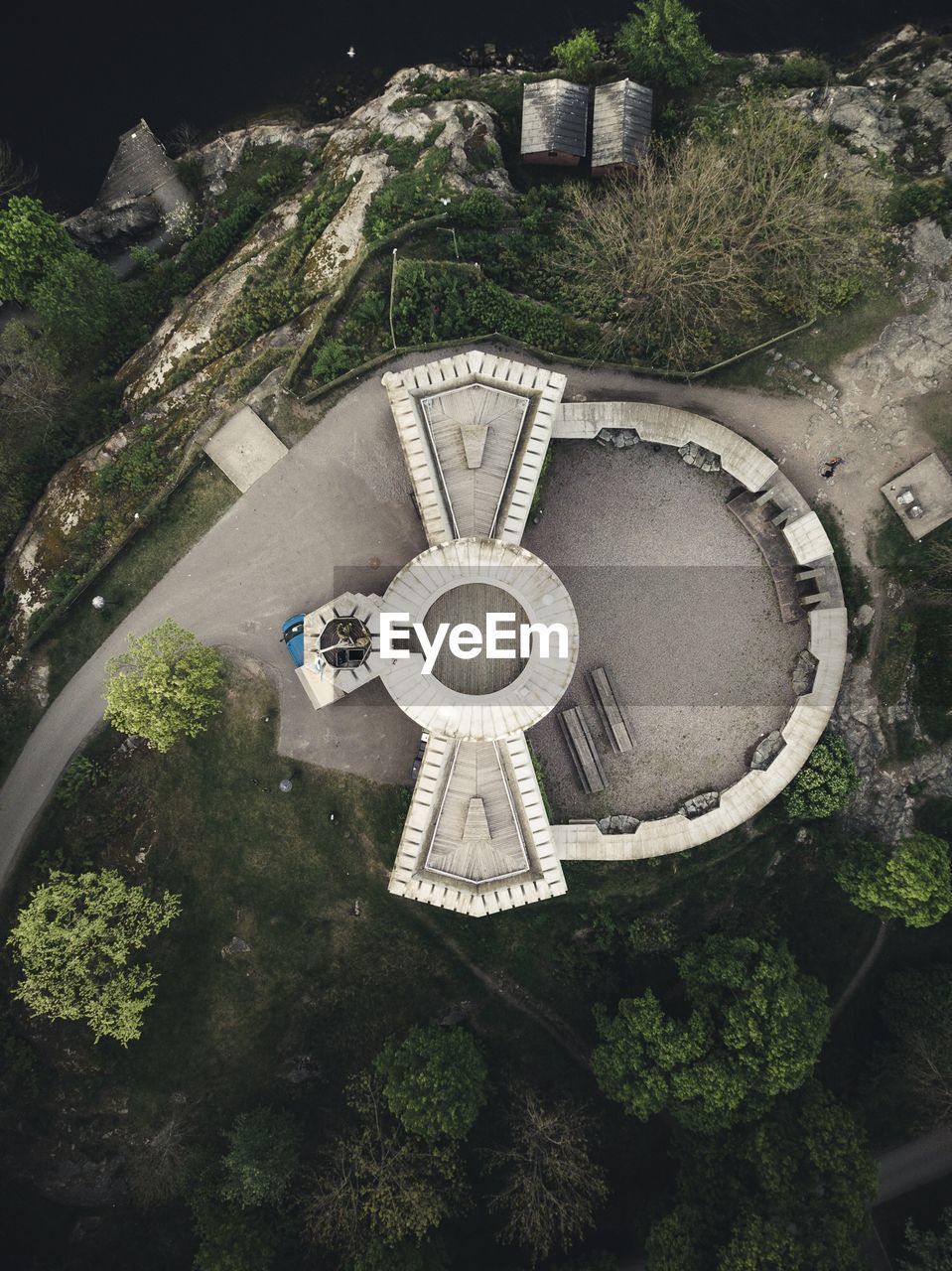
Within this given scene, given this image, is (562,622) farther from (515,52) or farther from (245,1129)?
(515,52)

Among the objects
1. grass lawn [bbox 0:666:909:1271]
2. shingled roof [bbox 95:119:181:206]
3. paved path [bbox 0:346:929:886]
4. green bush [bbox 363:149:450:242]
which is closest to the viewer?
grass lawn [bbox 0:666:909:1271]

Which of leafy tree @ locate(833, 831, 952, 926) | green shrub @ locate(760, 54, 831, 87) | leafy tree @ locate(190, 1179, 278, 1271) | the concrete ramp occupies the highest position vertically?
green shrub @ locate(760, 54, 831, 87)

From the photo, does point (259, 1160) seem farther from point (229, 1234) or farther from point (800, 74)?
point (800, 74)

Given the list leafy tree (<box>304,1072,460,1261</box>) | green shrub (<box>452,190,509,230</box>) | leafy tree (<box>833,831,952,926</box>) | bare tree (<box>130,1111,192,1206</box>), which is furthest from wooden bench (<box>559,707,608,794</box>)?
bare tree (<box>130,1111,192,1206</box>)

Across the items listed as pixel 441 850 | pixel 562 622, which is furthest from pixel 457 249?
pixel 441 850

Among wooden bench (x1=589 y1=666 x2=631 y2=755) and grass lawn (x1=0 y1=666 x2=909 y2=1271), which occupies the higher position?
wooden bench (x1=589 y1=666 x2=631 y2=755)

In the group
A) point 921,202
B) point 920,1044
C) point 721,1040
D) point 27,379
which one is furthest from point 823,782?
point 27,379

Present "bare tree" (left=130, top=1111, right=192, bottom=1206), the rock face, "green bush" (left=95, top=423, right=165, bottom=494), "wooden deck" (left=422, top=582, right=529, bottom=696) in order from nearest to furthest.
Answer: "wooden deck" (left=422, top=582, right=529, bottom=696), "bare tree" (left=130, top=1111, right=192, bottom=1206), "green bush" (left=95, top=423, right=165, bottom=494), the rock face

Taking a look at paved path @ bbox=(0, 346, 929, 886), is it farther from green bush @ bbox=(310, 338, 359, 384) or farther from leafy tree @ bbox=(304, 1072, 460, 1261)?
leafy tree @ bbox=(304, 1072, 460, 1261)
